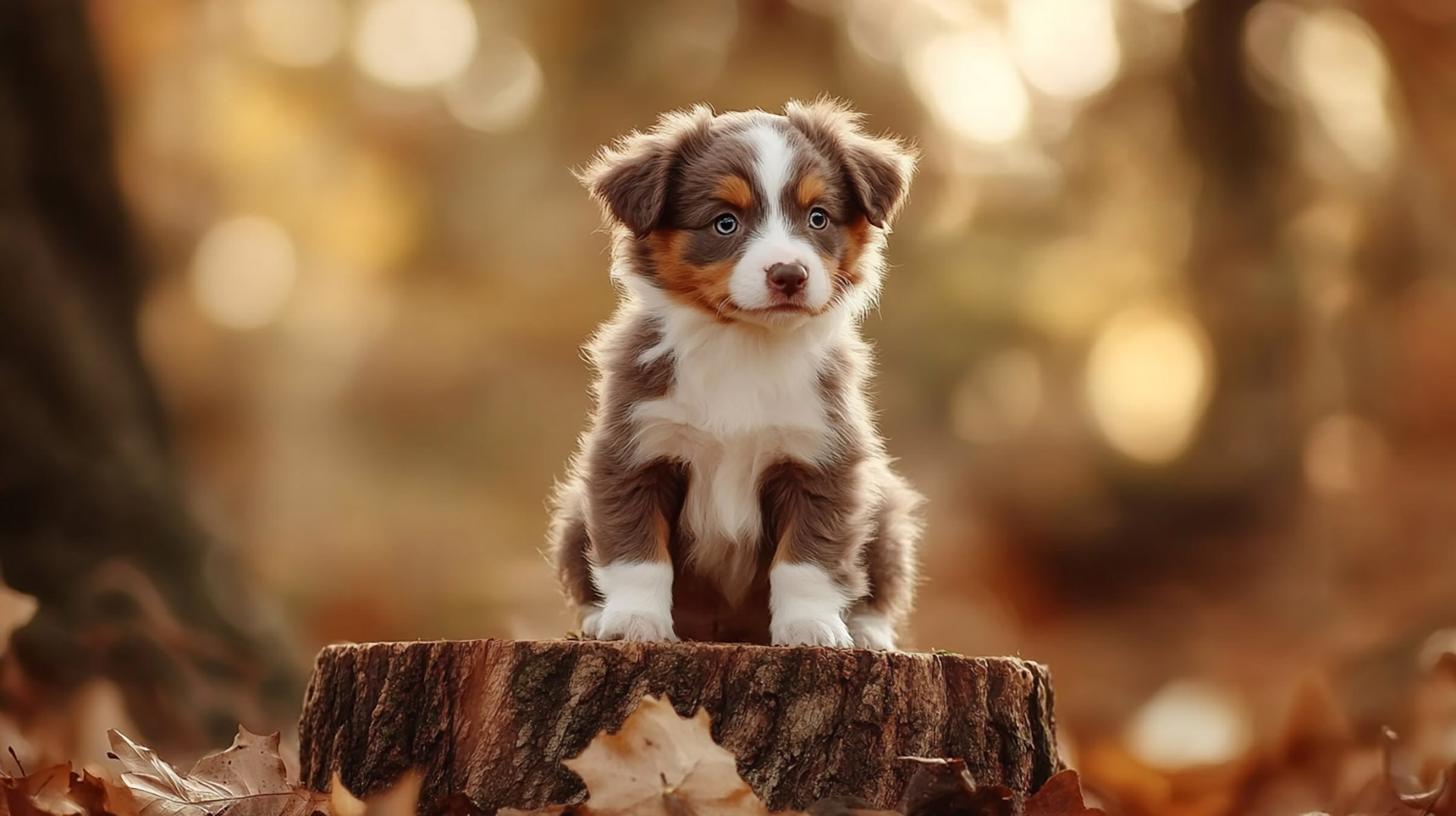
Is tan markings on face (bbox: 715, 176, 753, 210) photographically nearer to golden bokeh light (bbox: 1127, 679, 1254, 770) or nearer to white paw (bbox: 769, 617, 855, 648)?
white paw (bbox: 769, 617, 855, 648)

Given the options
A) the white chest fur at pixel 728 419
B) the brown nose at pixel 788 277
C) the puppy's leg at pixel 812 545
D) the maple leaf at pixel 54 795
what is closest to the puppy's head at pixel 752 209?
the brown nose at pixel 788 277

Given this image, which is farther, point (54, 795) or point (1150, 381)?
point (1150, 381)

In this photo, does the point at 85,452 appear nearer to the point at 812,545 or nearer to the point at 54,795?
the point at 54,795

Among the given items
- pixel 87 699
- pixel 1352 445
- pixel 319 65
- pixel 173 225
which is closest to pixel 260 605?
pixel 87 699

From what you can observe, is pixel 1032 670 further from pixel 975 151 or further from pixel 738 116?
pixel 975 151

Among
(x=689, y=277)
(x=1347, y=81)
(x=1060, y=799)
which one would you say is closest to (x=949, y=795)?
(x=1060, y=799)

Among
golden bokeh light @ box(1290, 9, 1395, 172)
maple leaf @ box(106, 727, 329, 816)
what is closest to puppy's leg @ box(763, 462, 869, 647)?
maple leaf @ box(106, 727, 329, 816)
